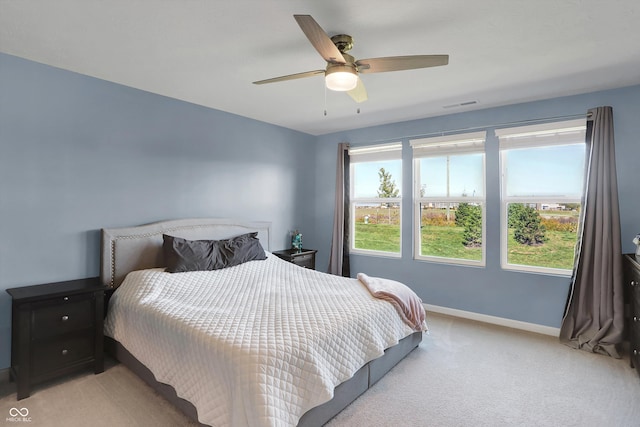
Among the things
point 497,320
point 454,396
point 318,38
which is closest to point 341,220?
point 497,320

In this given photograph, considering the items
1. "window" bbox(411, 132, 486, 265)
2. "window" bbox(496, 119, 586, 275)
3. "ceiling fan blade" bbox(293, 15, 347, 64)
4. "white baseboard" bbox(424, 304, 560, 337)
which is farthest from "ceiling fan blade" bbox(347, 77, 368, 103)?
"white baseboard" bbox(424, 304, 560, 337)

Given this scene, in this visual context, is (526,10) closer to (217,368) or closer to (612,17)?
(612,17)

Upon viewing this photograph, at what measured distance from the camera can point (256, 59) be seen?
2.53m

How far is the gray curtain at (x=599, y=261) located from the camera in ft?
9.81

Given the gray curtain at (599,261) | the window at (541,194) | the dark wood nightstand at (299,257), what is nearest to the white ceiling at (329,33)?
the window at (541,194)

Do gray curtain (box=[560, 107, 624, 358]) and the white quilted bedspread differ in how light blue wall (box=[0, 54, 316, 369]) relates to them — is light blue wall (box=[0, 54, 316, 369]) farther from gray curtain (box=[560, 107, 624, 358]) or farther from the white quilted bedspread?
gray curtain (box=[560, 107, 624, 358])

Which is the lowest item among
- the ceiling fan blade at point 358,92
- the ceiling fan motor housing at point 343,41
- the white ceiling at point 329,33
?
the ceiling fan blade at point 358,92

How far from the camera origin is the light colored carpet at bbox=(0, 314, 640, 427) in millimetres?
2066

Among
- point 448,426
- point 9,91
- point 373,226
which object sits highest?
point 9,91

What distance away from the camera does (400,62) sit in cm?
200

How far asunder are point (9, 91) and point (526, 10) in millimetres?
3691

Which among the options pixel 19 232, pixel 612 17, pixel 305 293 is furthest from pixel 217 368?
pixel 612 17

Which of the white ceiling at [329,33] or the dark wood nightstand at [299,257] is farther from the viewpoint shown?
the dark wood nightstand at [299,257]

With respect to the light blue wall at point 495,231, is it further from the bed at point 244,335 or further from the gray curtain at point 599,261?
the bed at point 244,335
